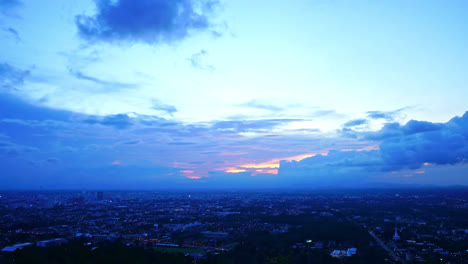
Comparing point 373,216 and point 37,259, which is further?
point 373,216

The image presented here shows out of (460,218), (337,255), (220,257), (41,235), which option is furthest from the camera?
(460,218)

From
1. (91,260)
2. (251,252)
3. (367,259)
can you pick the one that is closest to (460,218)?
(367,259)

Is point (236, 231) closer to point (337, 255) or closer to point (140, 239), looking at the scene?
point (140, 239)

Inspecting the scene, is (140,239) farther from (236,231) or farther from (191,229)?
(236,231)

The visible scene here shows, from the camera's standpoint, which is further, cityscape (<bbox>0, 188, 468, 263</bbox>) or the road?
the road

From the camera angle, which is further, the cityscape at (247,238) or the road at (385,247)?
the road at (385,247)

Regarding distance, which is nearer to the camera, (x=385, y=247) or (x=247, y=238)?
(x=385, y=247)

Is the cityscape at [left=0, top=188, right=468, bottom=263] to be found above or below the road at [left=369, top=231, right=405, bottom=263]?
above

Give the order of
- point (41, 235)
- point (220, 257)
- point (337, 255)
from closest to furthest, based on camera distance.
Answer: point (220, 257), point (337, 255), point (41, 235)

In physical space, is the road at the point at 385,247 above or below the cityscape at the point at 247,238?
below

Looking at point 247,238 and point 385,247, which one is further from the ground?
point 247,238
